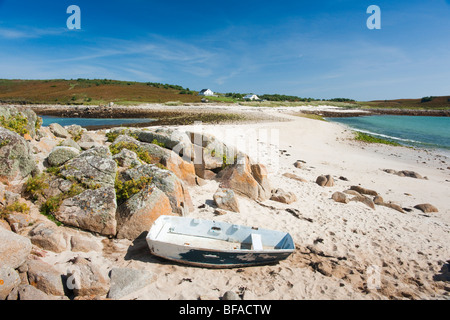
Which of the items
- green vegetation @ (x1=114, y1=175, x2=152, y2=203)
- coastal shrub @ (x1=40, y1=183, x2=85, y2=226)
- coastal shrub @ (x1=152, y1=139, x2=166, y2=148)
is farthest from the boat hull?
coastal shrub @ (x1=152, y1=139, x2=166, y2=148)

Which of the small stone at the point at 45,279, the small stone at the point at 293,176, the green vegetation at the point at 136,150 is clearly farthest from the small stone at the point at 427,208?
the small stone at the point at 45,279

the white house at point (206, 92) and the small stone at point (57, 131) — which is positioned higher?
the white house at point (206, 92)

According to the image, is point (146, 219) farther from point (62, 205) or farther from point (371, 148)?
point (371, 148)

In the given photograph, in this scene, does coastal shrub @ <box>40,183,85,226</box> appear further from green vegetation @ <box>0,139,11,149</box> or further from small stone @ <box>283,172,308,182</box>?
small stone @ <box>283,172,308,182</box>

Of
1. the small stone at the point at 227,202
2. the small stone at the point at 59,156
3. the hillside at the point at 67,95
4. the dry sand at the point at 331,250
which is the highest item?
the hillside at the point at 67,95

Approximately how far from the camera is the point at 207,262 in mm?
6359

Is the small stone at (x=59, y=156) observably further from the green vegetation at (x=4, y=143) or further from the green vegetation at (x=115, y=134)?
the green vegetation at (x=115, y=134)

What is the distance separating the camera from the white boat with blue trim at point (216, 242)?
627cm

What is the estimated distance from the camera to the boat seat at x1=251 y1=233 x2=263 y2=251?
6.96m

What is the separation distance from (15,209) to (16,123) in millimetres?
4730

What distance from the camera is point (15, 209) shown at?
6.50 m

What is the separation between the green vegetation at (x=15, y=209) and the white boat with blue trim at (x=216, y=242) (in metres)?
3.56

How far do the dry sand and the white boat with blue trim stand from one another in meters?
0.31
